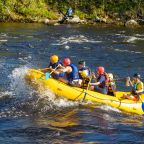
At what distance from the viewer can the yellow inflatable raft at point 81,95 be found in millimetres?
16016

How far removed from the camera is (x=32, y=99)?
16.6 meters

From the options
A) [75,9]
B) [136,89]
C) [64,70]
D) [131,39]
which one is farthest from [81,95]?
[75,9]

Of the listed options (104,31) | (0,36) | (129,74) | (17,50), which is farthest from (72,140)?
(104,31)

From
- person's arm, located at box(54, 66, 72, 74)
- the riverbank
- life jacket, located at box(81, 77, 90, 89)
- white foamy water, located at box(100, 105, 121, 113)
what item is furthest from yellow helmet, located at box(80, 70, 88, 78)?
the riverbank

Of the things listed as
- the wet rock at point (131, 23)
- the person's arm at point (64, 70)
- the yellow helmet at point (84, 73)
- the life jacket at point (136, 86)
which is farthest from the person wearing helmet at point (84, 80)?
the wet rock at point (131, 23)

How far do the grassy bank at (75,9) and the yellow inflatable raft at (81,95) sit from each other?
71.8 feet

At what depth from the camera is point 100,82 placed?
16.3 meters

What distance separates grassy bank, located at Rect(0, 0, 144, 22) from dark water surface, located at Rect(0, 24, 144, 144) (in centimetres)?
899

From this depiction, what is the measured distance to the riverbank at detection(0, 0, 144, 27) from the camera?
1484 inches

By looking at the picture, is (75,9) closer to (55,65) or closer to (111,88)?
(55,65)

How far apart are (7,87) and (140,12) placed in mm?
23675

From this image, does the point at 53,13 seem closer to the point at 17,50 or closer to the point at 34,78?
the point at 17,50

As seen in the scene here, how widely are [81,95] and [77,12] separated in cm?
2390

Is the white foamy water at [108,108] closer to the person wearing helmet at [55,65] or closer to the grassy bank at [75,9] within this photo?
the person wearing helmet at [55,65]
